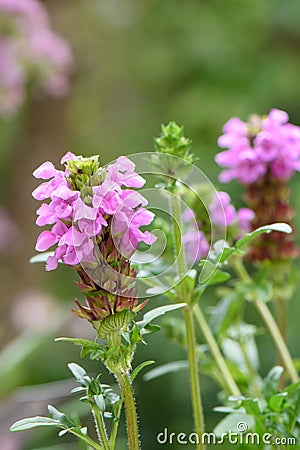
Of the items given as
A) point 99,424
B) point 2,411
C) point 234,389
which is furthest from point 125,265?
point 2,411

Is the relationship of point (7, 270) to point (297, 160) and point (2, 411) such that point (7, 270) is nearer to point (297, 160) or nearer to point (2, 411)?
point (2, 411)

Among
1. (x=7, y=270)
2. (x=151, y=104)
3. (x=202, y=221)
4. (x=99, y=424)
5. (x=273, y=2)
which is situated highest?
(x=273, y=2)

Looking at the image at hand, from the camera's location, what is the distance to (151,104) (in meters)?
1.97

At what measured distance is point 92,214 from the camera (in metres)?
0.36

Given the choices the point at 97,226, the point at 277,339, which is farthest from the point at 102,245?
the point at 277,339

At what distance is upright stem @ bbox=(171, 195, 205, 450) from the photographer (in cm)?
46

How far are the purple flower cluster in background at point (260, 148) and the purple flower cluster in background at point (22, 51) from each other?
0.57 meters

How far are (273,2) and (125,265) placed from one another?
1.64 meters

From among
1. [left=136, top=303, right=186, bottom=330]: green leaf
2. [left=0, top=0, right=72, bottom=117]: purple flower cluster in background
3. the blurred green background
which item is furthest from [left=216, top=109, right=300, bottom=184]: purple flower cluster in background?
the blurred green background

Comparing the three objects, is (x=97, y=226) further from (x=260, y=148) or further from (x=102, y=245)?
(x=260, y=148)

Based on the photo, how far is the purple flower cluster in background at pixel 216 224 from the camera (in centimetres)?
53

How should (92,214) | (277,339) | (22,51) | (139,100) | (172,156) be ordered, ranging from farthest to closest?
(139,100) → (22,51) → (277,339) → (172,156) → (92,214)

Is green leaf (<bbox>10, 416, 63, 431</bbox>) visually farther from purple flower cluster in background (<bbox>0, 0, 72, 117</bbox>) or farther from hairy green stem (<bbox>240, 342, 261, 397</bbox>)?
purple flower cluster in background (<bbox>0, 0, 72, 117</bbox>)

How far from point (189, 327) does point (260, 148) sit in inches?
7.6
